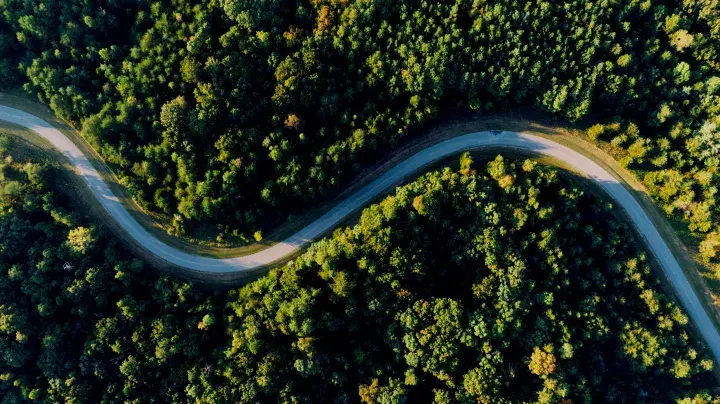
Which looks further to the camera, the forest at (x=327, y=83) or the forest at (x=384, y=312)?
the forest at (x=327, y=83)

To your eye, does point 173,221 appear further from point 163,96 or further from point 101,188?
point 163,96

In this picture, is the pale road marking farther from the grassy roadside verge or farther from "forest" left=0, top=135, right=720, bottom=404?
"forest" left=0, top=135, right=720, bottom=404

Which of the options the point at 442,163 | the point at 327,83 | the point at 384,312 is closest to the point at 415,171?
the point at 442,163

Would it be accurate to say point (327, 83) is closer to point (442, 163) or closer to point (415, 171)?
point (415, 171)

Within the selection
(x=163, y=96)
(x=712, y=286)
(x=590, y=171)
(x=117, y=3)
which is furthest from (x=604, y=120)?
(x=117, y=3)

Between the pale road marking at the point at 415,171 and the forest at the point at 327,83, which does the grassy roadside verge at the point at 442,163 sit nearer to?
the pale road marking at the point at 415,171

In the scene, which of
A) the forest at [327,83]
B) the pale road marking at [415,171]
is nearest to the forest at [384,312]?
the pale road marking at [415,171]
